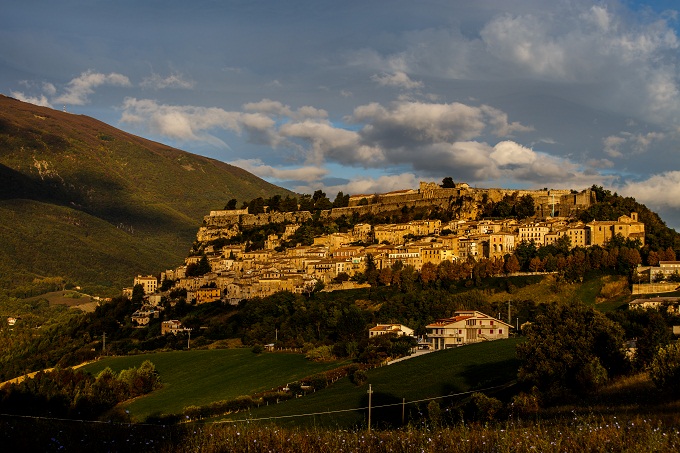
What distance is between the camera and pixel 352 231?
106500 millimetres

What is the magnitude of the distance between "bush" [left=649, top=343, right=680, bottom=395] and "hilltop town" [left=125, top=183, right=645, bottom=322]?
55.2 meters

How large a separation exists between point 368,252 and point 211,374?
36.1 metres

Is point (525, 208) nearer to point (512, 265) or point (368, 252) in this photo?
point (368, 252)

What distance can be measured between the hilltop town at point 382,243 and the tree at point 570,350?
45.0 meters

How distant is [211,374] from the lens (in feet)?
193

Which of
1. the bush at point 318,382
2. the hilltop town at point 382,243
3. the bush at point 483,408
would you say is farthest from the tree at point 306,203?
the bush at point 483,408

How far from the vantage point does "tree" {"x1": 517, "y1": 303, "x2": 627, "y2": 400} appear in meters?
27.3

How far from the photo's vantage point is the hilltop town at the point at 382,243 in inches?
3292

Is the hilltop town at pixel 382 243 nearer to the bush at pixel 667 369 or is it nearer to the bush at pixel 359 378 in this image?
the bush at pixel 359 378

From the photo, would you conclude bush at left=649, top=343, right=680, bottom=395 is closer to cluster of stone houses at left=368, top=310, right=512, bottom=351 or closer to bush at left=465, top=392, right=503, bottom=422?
bush at left=465, top=392, right=503, bottom=422

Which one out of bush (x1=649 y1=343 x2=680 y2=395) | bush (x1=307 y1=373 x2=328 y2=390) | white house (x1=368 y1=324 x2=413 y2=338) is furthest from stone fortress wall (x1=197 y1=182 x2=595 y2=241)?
bush (x1=649 y1=343 x2=680 y2=395)

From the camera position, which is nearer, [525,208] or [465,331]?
[465,331]

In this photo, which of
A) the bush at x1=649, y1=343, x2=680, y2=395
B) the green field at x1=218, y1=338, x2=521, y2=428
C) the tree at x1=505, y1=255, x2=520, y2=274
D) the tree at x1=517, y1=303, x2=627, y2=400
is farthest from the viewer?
the tree at x1=505, y1=255, x2=520, y2=274

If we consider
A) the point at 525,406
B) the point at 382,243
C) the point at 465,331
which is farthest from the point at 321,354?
the point at 382,243
